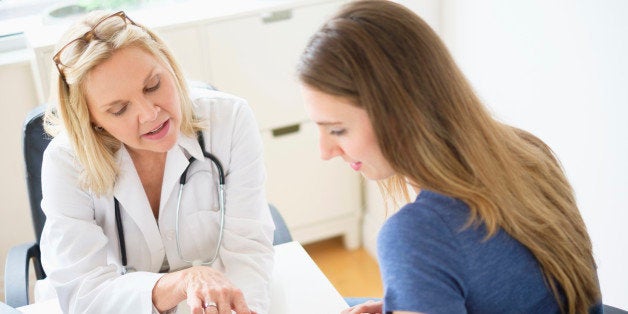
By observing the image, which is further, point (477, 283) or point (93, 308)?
point (93, 308)

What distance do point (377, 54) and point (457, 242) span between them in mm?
283

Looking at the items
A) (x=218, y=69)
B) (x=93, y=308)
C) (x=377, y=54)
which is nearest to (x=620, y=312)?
(x=377, y=54)

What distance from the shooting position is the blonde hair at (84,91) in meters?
1.52

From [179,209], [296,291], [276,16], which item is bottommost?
[296,291]

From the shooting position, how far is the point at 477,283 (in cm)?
105

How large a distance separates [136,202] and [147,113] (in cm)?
21

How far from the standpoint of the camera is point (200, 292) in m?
1.38

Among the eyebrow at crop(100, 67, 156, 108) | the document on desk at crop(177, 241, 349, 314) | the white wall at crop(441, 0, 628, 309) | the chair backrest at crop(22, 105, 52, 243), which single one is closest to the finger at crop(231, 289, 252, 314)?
the document on desk at crop(177, 241, 349, 314)

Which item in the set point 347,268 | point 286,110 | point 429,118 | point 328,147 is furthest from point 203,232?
point 347,268

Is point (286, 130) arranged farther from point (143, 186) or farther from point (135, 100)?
point (135, 100)

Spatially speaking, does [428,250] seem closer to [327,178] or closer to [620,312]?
[620,312]

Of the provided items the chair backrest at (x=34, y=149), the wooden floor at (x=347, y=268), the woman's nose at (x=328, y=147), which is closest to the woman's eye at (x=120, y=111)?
the chair backrest at (x=34, y=149)

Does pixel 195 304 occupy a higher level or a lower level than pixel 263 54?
lower

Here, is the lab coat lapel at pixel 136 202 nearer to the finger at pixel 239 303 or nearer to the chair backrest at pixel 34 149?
the chair backrest at pixel 34 149
